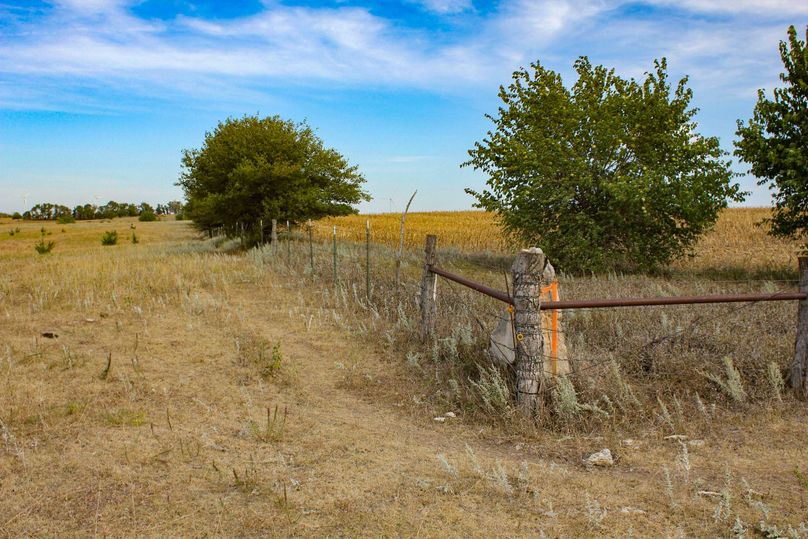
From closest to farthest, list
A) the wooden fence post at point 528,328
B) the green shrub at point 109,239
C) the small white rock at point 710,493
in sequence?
the small white rock at point 710,493, the wooden fence post at point 528,328, the green shrub at point 109,239

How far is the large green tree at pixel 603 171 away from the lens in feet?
53.8

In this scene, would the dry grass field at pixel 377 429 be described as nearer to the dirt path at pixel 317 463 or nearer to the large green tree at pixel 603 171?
the dirt path at pixel 317 463

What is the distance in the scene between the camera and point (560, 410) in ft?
20.6

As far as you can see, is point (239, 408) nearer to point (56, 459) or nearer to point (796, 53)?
point (56, 459)

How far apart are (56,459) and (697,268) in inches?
728

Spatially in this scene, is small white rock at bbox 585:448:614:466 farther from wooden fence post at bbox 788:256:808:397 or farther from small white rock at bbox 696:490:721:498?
wooden fence post at bbox 788:256:808:397

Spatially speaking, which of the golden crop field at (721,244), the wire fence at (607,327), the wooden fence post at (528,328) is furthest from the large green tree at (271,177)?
the wooden fence post at (528,328)

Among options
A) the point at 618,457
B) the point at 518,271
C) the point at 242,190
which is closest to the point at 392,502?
the point at 618,457

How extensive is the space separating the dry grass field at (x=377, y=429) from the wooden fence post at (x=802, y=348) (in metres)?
0.23

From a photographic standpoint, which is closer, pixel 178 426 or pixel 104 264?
pixel 178 426

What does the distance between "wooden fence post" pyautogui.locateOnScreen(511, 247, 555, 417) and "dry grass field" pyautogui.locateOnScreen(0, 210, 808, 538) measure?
1.29 ft

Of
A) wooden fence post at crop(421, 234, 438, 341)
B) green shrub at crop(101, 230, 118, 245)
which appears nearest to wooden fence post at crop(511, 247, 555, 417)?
wooden fence post at crop(421, 234, 438, 341)

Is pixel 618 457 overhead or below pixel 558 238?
below

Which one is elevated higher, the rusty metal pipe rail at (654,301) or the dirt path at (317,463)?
the rusty metal pipe rail at (654,301)
